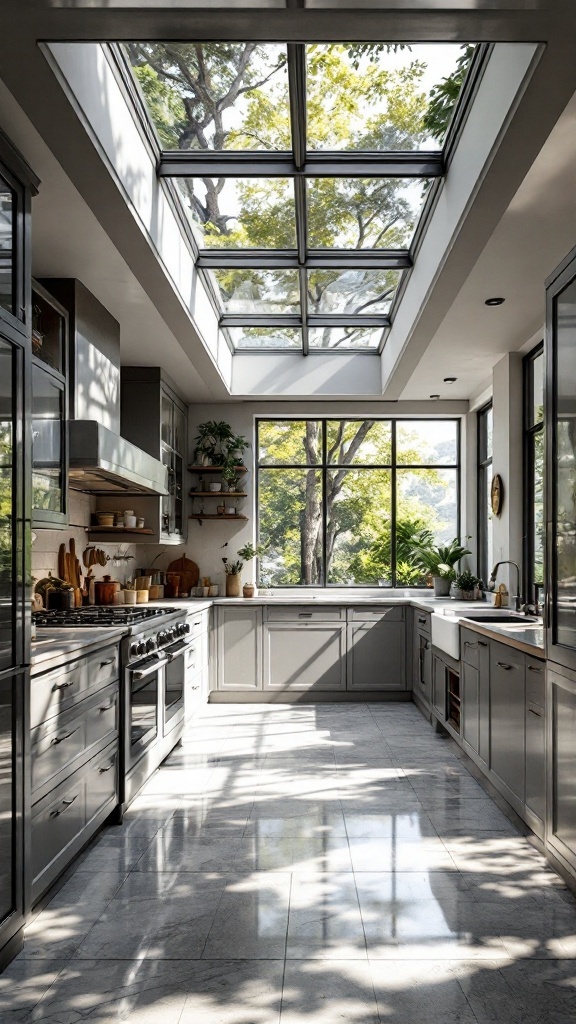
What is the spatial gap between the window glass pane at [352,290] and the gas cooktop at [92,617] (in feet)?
8.24

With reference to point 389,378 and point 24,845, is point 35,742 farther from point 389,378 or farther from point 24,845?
point 389,378

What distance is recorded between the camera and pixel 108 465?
409 centimetres

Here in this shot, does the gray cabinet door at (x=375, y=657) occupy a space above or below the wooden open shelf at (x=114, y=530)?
below

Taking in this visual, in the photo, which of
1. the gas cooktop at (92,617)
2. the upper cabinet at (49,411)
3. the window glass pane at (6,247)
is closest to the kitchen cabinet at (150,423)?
the gas cooktop at (92,617)

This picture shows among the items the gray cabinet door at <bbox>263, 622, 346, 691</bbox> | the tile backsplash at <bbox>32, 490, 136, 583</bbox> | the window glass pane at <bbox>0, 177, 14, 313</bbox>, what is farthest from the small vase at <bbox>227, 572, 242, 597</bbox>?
the window glass pane at <bbox>0, 177, 14, 313</bbox>

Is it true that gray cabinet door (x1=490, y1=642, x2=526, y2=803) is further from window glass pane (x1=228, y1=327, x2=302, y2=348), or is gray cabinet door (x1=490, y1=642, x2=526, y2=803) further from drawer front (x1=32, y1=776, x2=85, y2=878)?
window glass pane (x1=228, y1=327, x2=302, y2=348)

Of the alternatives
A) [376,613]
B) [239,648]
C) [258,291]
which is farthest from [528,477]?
[239,648]

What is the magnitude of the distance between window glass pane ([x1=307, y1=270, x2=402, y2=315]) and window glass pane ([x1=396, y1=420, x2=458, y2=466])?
2.37 metres

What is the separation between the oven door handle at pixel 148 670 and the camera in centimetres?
406

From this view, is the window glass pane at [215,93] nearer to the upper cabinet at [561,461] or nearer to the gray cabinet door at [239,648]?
the upper cabinet at [561,461]

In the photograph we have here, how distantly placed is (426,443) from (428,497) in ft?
1.92

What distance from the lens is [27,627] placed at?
8.67 feet

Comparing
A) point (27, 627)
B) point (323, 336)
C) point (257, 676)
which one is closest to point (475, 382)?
point (323, 336)

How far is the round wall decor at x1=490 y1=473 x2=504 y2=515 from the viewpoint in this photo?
623 cm
